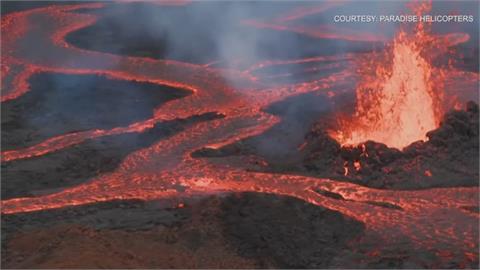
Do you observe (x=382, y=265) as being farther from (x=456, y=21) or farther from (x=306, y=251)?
(x=456, y=21)

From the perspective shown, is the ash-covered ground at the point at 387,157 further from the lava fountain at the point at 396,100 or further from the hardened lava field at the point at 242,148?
the lava fountain at the point at 396,100

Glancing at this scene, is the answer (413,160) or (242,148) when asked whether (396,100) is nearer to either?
(413,160)

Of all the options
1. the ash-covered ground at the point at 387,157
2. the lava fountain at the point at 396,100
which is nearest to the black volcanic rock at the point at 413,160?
the ash-covered ground at the point at 387,157

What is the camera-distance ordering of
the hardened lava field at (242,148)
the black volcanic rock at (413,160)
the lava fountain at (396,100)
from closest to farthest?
1. the hardened lava field at (242,148)
2. the black volcanic rock at (413,160)
3. the lava fountain at (396,100)

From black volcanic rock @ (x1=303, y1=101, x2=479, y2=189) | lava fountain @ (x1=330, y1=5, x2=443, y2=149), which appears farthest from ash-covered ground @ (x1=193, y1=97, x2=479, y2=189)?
lava fountain @ (x1=330, y1=5, x2=443, y2=149)

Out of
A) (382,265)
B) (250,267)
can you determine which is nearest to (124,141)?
(250,267)

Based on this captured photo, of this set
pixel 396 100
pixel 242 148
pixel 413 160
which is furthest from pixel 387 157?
pixel 396 100
